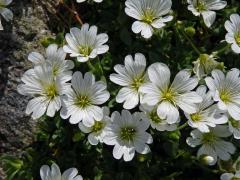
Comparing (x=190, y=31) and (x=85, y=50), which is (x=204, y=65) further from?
(x=85, y=50)

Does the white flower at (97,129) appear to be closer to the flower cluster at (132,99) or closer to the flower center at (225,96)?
the flower cluster at (132,99)

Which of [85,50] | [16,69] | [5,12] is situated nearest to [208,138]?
[85,50]

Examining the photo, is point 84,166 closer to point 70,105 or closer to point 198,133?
point 70,105

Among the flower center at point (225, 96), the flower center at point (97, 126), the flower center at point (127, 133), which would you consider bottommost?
the flower center at point (127, 133)

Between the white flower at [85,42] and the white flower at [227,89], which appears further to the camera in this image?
the white flower at [85,42]

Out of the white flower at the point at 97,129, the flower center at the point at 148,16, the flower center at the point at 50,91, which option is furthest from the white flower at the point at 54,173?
the flower center at the point at 148,16

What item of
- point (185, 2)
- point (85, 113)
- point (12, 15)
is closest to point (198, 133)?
point (85, 113)

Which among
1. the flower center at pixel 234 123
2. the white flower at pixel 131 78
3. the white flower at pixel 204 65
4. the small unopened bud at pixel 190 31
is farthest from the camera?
the small unopened bud at pixel 190 31

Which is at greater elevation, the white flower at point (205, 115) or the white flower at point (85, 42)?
the white flower at point (85, 42)
